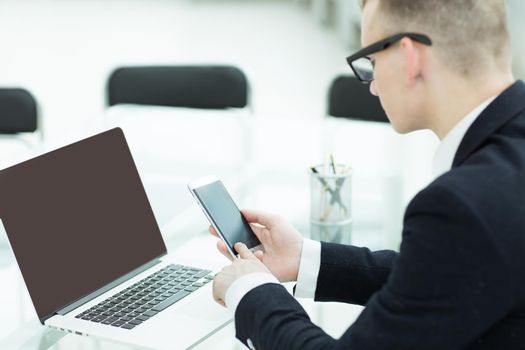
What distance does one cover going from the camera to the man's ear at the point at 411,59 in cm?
124

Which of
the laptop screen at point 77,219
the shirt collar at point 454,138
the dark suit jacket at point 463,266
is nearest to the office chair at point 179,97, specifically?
the laptop screen at point 77,219

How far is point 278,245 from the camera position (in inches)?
63.7

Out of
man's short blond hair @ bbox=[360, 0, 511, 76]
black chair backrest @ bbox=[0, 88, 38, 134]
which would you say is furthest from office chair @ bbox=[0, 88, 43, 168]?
man's short blond hair @ bbox=[360, 0, 511, 76]

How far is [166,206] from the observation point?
2.18 metres

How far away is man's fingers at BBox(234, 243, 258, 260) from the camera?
1480 mm

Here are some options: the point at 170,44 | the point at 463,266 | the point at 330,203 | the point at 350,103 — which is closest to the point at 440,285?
the point at 463,266

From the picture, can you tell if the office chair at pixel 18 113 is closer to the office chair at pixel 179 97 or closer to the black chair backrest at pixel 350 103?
the office chair at pixel 179 97

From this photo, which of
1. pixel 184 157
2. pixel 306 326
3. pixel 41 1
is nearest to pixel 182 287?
pixel 306 326

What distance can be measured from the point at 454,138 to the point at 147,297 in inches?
25.1

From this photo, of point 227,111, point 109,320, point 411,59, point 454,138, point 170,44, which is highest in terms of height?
point 411,59

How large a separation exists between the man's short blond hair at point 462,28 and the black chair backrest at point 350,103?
1.64 m

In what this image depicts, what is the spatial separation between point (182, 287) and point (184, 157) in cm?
106

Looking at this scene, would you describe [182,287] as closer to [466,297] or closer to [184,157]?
[466,297]

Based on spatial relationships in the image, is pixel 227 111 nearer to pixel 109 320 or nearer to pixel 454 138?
pixel 109 320
